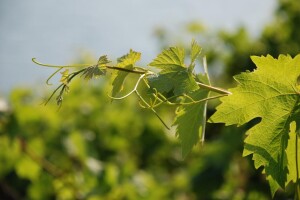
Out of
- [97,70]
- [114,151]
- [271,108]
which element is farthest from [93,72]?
[114,151]

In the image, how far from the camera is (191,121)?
1.02 m

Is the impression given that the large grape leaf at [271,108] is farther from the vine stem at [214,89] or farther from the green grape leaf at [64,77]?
the green grape leaf at [64,77]

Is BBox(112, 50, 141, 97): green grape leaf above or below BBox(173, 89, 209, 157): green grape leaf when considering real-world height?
above

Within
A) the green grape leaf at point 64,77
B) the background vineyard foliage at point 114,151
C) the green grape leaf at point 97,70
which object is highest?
the green grape leaf at point 97,70

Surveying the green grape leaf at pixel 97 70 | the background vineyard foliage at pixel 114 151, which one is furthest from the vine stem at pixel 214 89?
the background vineyard foliage at pixel 114 151

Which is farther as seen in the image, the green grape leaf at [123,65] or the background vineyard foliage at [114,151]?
the background vineyard foliage at [114,151]

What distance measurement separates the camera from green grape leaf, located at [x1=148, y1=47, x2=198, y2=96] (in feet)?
2.99

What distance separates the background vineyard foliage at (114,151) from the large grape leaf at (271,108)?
137cm

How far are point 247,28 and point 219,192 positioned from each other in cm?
220

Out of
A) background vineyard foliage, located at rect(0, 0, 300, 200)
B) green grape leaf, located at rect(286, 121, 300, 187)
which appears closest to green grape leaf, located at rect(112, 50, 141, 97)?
green grape leaf, located at rect(286, 121, 300, 187)

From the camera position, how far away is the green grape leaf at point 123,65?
927 millimetres

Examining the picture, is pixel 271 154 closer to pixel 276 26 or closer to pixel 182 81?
pixel 182 81

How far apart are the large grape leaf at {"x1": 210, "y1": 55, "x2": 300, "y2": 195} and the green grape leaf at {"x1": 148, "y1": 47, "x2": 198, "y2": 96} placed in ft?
0.25

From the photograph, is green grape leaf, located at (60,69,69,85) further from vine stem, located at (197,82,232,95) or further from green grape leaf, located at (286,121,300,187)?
green grape leaf, located at (286,121,300,187)
